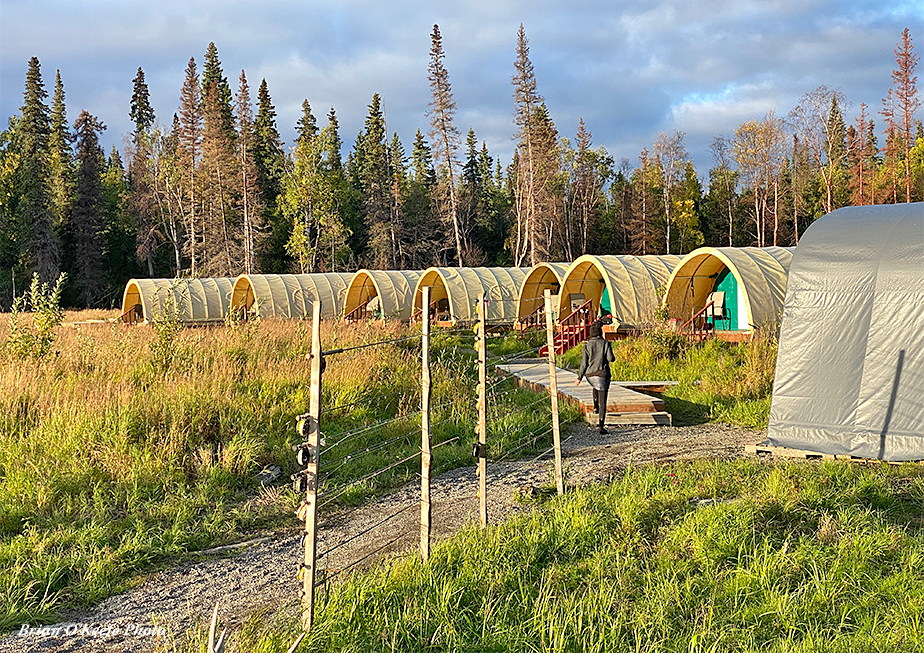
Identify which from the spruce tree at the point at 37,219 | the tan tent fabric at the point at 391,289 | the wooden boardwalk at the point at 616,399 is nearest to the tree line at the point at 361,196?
the spruce tree at the point at 37,219

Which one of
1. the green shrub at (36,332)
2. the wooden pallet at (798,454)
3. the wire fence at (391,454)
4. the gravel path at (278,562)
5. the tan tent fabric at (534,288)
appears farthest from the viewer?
the tan tent fabric at (534,288)

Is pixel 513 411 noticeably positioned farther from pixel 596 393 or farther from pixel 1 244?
pixel 1 244

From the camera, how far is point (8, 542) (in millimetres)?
5633

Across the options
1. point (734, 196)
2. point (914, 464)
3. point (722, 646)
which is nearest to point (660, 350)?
point (914, 464)

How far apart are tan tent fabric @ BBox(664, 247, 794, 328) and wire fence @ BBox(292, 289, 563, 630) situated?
7730 millimetres

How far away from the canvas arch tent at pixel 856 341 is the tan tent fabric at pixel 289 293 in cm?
2085

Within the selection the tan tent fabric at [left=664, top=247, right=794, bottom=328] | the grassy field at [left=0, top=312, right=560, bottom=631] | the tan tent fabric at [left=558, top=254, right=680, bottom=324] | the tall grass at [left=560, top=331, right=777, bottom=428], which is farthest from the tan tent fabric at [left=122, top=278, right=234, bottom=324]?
the tall grass at [left=560, top=331, right=777, bottom=428]

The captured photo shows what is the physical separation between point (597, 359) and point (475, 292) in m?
16.3

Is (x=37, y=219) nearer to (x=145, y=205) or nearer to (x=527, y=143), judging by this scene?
(x=145, y=205)

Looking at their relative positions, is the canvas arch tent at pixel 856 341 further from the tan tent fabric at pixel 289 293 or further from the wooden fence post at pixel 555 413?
the tan tent fabric at pixel 289 293

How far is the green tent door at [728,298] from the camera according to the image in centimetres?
2009

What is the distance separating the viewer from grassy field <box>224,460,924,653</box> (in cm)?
388

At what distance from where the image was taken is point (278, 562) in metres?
5.54

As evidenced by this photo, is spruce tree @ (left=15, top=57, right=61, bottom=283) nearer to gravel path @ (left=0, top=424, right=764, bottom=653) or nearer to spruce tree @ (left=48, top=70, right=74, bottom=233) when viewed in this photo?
spruce tree @ (left=48, top=70, right=74, bottom=233)
